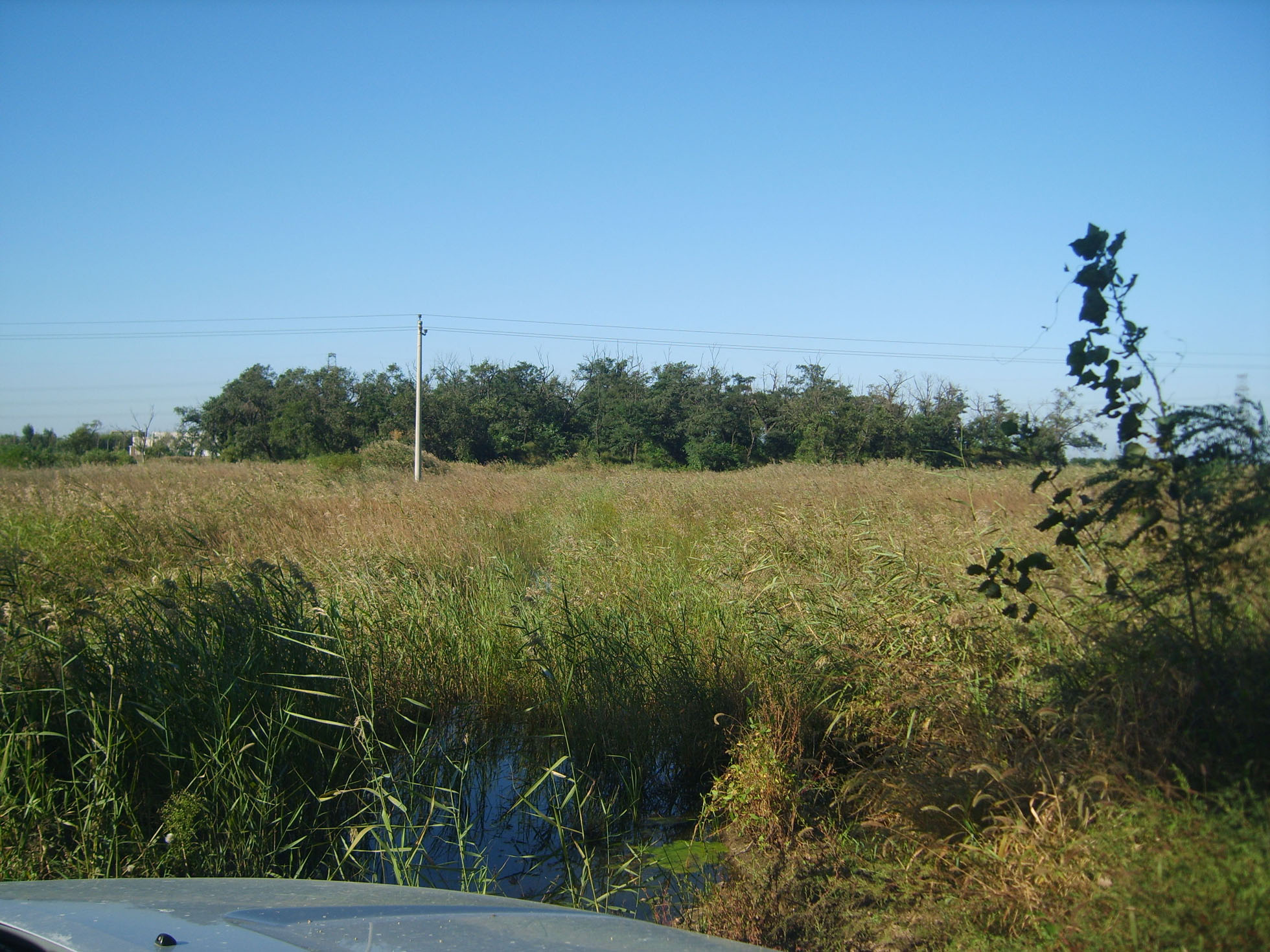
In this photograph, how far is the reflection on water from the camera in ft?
12.3

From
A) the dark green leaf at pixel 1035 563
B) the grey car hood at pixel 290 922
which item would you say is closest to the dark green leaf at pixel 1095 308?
the dark green leaf at pixel 1035 563

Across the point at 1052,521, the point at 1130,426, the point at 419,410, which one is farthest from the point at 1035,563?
the point at 419,410

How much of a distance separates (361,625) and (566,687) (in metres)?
1.52

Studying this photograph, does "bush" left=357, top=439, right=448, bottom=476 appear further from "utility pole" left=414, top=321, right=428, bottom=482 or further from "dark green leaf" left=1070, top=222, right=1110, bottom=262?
"dark green leaf" left=1070, top=222, right=1110, bottom=262

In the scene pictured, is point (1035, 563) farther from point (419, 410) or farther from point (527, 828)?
point (419, 410)

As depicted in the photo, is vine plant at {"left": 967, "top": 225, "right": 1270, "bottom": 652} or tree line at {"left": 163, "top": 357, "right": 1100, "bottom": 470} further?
tree line at {"left": 163, "top": 357, "right": 1100, "bottom": 470}

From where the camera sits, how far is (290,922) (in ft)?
5.82

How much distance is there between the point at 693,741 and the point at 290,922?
3.48 m

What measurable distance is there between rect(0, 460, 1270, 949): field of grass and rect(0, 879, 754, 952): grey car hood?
1366 millimetres

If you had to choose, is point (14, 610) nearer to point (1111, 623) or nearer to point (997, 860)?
point (997, 860)

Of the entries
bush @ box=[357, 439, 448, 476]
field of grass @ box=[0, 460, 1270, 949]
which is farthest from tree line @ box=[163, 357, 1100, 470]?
field of grass @ box=[0, 460, 1270, 949]

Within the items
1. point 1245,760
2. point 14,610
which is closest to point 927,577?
point 1245,760

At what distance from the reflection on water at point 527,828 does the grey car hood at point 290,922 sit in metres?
1.57

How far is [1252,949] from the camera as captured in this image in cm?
182
